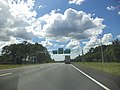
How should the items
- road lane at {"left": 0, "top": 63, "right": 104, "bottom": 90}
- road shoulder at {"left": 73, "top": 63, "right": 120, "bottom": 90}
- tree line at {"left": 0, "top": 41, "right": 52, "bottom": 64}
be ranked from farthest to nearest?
tree line at {"left": 0, "top": 41, "right": 52, "bottom": 64} → road shoulder at {"left": 73, "top": 63, "right": 120, "bottom": 90} → road lane at {"left": 0, "top": 63, "right": 104, "bottom": 90}

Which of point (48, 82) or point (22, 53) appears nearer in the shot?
point (48, 82)

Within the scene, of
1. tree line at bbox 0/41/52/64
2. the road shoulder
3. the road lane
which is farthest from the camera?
tree line at bbox 0/41/52/64

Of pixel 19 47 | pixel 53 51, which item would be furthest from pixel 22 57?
pixel 53 51

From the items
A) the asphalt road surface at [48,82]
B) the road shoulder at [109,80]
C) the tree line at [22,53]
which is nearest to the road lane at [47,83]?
the asphalt road surface at [48,82]

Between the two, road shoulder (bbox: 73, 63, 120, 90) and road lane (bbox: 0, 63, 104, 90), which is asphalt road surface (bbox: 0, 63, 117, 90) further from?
road shoulder (bbox: 73, 63, 120, 90)

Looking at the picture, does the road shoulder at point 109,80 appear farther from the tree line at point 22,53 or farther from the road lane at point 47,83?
the tree line at point 22,53

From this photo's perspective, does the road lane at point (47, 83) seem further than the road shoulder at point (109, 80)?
No

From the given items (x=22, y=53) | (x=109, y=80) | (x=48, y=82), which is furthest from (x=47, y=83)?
(x=22, y=53)

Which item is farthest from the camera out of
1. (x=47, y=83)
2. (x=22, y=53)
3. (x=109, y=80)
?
(x=22, y=53)

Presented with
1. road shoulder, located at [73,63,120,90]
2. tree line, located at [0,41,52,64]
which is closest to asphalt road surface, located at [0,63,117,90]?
road shoulder, located at [73,63,120,90]

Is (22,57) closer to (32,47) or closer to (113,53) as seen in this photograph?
(32,47)

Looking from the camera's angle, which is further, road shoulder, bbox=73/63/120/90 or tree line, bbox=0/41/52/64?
tree line, bbox=0/41/52/64

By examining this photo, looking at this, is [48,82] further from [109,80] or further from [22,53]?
[22,53]

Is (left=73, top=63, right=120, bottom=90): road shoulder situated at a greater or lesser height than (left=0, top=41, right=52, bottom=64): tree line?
lesser
